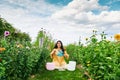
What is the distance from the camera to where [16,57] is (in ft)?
27.2

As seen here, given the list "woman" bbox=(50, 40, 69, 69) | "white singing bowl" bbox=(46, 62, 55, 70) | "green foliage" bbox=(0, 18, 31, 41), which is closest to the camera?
"white singing bowl" bbox=(46, 62, 55, 70)

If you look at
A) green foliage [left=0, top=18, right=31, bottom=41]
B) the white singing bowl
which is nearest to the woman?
the white singing bowl

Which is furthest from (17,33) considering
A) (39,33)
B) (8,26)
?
(39,33)

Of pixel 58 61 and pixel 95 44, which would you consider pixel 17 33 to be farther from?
pixel 95 44

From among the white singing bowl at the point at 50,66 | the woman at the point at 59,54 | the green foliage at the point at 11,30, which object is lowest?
the white singing bowl at the point at 50,66

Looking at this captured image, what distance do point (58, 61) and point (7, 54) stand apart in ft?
21.6

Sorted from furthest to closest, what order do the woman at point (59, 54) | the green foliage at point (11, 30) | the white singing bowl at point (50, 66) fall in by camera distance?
the green foliage at point (11, 30) → the woman at point (59, 54) → the white singing bowl at point (50, 66)

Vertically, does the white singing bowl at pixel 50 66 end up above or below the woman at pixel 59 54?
below

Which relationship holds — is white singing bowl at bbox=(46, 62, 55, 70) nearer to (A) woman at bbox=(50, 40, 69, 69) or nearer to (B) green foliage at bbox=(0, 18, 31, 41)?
(A) woman at bbox=(50, 40, 69, 69)

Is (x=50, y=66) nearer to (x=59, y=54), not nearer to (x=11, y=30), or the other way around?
(x=59, y=54)

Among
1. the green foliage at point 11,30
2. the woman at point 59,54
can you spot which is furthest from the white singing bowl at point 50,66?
the green foliage at point 11,30

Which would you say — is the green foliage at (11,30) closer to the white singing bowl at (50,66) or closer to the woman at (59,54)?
the woman at (59,54)

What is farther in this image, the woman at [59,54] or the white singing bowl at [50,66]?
the woman at [59,54]

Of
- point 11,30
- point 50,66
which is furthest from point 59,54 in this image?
point 11,30
